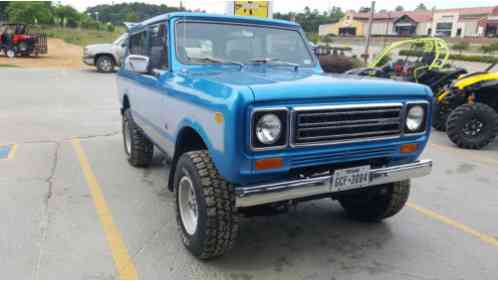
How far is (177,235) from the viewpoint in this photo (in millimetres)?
4043

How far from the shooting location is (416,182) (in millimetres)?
5770

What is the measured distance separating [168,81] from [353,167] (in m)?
1.95

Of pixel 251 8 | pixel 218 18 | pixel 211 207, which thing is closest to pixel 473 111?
pixel 218 18

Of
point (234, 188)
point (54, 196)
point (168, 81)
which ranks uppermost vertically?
point (168, 81)

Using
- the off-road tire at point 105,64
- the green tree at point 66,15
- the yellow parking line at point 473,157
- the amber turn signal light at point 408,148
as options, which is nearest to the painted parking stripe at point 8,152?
the amber turn signal light at point 408,148

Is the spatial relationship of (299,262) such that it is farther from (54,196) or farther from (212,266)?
(54,196)

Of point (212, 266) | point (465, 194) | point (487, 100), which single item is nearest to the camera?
point (212, 266)

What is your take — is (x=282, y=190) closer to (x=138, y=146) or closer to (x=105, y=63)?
(x=138, y=146)

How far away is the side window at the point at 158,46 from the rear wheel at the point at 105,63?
1635 centimetres

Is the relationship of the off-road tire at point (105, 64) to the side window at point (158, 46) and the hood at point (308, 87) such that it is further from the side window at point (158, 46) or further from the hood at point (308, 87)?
the hood at point (308, 87)

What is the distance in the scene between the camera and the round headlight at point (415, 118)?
11.6ft

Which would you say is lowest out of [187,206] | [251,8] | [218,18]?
[187,206]

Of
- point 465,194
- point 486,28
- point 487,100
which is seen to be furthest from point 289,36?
point 486,28

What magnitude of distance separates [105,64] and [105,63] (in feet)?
0.15
